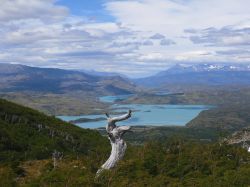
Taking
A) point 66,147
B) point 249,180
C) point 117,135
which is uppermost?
point 117,135

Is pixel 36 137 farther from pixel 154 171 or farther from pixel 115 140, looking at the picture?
pixel 115 140

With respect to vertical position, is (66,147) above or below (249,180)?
below

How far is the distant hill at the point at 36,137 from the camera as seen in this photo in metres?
86.9

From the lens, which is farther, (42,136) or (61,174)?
(42,136)

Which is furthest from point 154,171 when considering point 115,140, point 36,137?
point 36,137

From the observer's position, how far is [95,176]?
918 inches

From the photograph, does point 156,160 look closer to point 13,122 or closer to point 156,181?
point 156,181

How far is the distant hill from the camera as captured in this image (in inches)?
3422

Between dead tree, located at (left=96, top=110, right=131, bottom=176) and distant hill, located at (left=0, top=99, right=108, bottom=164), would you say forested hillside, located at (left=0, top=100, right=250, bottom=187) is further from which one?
distant hill, located at (left=0, top=99, right=108, bottom=164)

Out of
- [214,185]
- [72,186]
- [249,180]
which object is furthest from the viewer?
[249,180]

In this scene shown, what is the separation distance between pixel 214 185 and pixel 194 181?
1.39 m

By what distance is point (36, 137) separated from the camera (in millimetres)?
102562

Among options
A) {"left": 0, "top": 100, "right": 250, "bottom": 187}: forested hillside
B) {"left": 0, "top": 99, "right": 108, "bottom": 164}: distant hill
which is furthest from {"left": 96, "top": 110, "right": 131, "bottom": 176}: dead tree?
{"left": 0, "top": 99, "right": 108, "bottom": 164}: distant hill

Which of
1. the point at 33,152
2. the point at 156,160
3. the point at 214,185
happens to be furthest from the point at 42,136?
the point at 214,185
